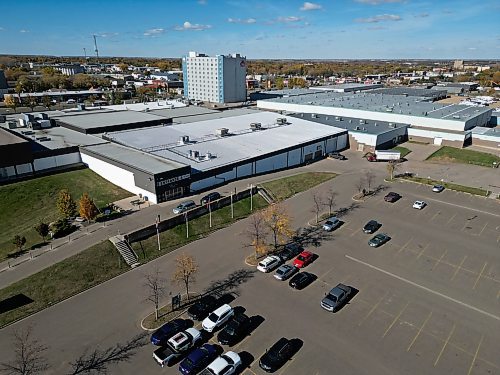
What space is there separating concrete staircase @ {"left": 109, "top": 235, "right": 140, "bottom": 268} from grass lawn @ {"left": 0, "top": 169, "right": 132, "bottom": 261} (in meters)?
7.86

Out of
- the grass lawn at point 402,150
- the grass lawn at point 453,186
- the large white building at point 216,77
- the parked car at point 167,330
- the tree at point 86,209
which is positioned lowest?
the parked car at point 167,330

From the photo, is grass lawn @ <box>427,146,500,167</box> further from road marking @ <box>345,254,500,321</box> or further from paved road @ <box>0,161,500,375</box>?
road marking @ <box>345,254,500,321</box>

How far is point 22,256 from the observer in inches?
1232

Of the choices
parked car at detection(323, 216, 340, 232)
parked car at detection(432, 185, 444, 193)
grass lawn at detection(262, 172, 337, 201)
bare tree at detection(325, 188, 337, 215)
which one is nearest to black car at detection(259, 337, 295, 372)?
parked car at detection(323, 216, 340, 232)

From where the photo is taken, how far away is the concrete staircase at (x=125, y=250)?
1218 inches

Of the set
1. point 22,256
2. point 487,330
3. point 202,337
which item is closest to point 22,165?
point 22,256

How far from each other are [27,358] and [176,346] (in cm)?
854

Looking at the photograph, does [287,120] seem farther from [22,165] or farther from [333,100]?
[22,165]

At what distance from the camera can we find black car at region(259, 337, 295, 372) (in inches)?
799

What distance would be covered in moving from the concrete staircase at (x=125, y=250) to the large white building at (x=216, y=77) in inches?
3647

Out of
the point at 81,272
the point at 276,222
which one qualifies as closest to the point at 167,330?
the point at 81,272

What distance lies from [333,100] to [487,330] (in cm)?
8601

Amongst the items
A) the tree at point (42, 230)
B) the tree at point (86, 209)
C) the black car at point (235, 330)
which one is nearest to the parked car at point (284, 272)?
the black car at point (235, 330)

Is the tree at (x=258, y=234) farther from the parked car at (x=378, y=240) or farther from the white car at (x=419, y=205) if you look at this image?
the white car at (x=419, y=205)
